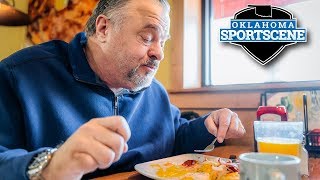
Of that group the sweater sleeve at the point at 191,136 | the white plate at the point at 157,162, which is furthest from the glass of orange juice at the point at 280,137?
the sweater sleeve at the point at 191,136

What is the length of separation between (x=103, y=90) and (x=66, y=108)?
15 cm

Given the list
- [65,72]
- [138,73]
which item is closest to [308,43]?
[138,73]

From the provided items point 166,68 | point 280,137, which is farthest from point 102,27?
point 166,68

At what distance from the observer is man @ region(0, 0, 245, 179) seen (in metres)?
0.90

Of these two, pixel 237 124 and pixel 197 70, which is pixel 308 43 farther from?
pixel 237 124

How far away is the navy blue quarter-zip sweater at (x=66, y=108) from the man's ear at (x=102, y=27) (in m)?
0.08

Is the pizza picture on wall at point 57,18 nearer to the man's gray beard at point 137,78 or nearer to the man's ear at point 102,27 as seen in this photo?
the man's ear at point 102,27

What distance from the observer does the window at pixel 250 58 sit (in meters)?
1.56

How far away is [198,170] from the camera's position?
90cm

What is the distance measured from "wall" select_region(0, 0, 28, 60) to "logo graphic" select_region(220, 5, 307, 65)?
227cm

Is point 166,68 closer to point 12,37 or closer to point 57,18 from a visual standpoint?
point 57,18

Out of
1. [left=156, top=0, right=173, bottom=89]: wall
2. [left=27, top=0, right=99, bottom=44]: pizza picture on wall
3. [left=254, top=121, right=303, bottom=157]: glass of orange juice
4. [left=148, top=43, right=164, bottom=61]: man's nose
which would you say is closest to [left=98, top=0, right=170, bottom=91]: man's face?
[left=148, top=43, right=164, bottom=61]: man's nose

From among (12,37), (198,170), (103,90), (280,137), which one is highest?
(12,37)

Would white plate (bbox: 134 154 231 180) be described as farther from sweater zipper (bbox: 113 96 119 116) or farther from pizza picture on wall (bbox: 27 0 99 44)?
pizza picture on wall (bbox: 27 0 99 44)
